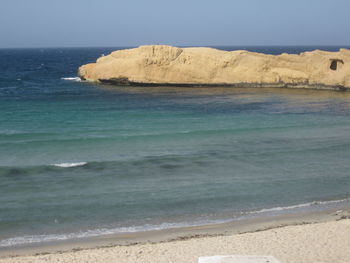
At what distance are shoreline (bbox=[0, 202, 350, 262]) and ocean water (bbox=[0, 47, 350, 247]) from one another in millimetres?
430

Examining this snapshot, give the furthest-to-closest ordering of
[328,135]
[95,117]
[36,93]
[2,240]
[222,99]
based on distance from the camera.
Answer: [36,93] < [222,99] < [95,117] < [328,135] < [2,240]

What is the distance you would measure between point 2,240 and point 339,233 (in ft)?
30.0

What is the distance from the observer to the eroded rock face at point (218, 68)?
48.1 m

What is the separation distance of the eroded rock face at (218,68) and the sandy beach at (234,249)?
3578 centimetres

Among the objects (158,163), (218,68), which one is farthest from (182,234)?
(218,68)

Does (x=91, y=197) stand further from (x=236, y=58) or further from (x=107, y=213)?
(x=236, y=58)

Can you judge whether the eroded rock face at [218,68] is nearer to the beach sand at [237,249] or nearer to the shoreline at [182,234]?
the shoreline at [182,234]

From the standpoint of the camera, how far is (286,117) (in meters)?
32.7

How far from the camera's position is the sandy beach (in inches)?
463

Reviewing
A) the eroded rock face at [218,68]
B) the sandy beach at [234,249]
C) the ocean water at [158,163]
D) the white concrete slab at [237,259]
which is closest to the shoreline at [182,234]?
the sandy beach at [234,249]

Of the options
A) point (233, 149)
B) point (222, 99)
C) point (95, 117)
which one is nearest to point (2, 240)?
point (233, 149)

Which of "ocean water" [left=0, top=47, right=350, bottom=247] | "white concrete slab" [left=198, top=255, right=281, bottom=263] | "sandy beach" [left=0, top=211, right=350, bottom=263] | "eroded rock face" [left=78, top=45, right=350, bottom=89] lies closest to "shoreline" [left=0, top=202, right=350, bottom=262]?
"sandy beach" [left=0, top=211, right=350, bottom=263]

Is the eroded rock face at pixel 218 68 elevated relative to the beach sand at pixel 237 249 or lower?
elevated

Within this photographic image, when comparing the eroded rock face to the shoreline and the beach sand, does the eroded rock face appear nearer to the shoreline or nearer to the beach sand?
the shoreline
